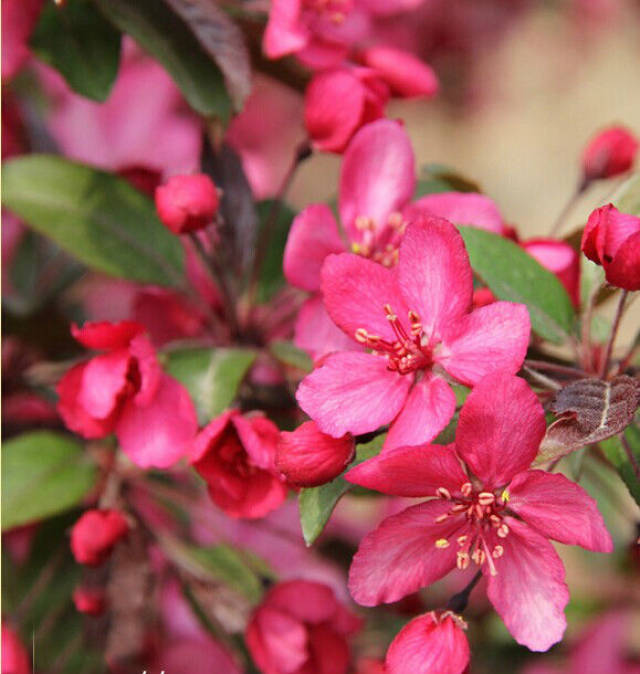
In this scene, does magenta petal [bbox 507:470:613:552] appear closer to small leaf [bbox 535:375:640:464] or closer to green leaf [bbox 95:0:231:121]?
small leaf [bbox 535:375:640:464]

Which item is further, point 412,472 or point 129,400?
point 129,400

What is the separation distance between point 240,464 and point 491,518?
0.20 meters

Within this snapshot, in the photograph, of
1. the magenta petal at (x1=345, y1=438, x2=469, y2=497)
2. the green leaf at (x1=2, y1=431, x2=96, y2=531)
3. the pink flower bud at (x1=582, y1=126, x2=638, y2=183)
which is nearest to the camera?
the magenta petal at (x1=345, y1=438, x2=469, y2=497)

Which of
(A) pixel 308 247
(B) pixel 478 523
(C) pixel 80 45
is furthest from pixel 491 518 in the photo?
(C) pixel 80 45

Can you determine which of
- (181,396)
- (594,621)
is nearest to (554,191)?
(594,621)

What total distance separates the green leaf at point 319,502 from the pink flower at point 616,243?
21cm

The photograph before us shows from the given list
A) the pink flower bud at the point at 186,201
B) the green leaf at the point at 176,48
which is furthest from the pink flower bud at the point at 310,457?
the green leaf at the point at 176,48

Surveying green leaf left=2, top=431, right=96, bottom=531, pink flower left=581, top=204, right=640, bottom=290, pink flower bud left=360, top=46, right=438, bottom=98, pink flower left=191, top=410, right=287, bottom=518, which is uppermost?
pink flower left=581, top=204, right=640, bottom=290

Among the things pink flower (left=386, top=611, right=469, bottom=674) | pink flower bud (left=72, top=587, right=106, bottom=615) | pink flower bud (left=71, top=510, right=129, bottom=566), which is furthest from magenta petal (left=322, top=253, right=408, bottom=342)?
pink flower bud (left=72, top=587, right=106, bottom=615)

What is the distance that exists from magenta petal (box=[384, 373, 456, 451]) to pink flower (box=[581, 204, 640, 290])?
0.45 feet

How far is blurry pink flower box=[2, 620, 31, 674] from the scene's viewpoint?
915mm

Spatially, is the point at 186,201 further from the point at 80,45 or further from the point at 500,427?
the point at 500,427

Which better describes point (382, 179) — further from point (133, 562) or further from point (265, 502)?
point (133, 562)

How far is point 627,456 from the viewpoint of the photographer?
0.73 metres
